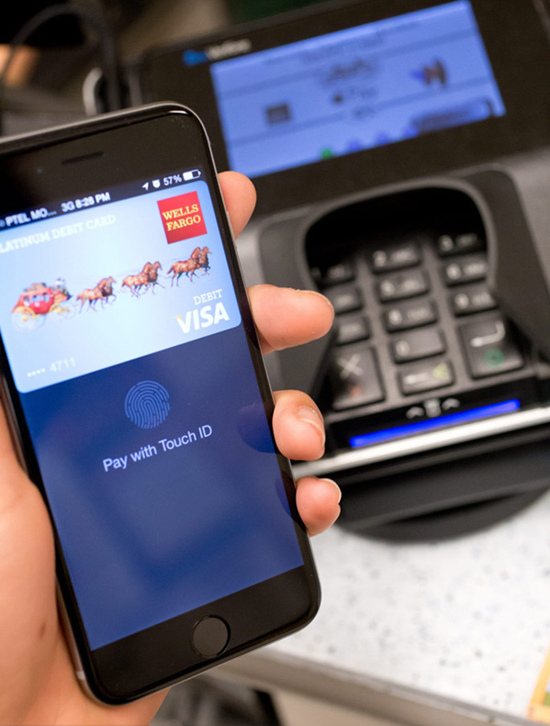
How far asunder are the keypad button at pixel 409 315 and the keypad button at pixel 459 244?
0.11 feet

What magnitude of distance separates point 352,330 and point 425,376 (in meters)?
0.05

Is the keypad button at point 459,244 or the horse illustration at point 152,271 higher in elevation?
the horse illustration at point 152,271

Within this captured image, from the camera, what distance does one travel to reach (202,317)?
344mm

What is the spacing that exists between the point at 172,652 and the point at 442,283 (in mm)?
258

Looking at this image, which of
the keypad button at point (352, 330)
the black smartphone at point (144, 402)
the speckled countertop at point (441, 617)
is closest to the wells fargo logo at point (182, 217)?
the black smartphone at point (144, 402)

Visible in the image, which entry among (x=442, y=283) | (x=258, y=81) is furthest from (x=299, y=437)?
(x=258, y=81)

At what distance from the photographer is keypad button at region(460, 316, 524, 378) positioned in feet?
1.26

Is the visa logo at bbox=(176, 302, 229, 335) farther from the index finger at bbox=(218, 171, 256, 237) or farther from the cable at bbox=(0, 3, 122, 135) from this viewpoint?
the cable at bbox=(0, 3, 122, 135)

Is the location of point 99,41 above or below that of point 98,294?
above

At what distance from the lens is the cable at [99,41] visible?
477 mm

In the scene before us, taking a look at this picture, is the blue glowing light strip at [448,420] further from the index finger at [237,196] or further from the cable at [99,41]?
the cable at [99,41]

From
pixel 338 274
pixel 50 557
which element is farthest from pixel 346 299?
pixel 50 557

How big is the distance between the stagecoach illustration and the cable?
0.67 feet

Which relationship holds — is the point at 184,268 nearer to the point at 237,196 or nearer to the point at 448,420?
the point at 237,196
